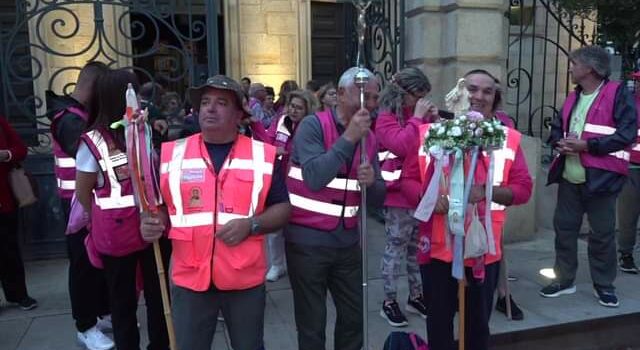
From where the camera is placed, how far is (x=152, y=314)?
3.39m

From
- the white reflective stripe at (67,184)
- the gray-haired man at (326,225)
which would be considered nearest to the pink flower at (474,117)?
the gray-haired man at (326,225)

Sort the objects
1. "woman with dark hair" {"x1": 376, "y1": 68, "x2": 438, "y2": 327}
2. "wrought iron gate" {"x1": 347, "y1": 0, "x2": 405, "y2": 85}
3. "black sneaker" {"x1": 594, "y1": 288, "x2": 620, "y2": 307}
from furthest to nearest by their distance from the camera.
Answer: 1. "wrought iron gate" {"x1": 347, "y1": 0, "x2": 405, "y2": 85}
2. "black sneaker" {"x1": 594, "y1": 288, "x2": 620, "y2": 307}
3. "woman with dark hair" {"x1": 376, "y1": 68, "x2": 438, "y2": 327}

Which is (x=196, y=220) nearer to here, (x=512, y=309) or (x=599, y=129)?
(x=512, y=309)

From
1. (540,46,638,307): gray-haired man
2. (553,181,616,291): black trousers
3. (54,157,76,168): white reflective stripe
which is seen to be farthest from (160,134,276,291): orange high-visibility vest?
(553,181,616,291): black trousers

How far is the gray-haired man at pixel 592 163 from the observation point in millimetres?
4488

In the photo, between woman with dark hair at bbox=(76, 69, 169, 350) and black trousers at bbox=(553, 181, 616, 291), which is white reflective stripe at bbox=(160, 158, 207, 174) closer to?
woman with dark hair at bbox=(76, 69, 169, 350)

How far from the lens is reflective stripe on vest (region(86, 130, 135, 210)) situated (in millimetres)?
3090

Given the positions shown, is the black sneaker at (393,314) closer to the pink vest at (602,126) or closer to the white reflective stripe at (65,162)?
the pink vest at (602,126)

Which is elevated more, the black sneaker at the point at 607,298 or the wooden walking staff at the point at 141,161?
the wooden walking staff at the point at 141,161

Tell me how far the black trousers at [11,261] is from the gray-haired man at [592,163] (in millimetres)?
4549

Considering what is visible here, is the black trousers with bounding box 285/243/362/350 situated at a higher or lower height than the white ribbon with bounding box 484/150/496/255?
lower

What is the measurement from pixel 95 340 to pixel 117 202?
1.35 meters

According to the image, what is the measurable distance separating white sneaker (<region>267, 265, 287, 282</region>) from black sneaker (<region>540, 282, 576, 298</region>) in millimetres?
2428

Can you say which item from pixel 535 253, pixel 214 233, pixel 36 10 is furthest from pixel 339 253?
pixel 36 10
